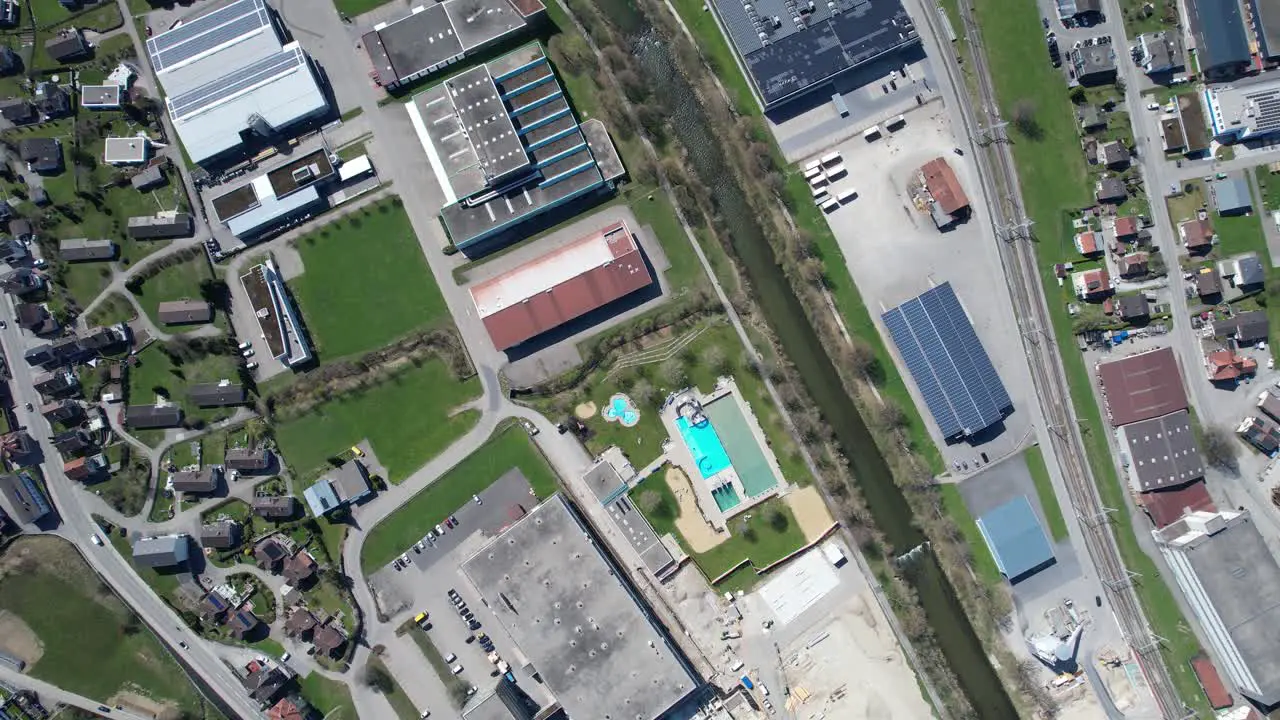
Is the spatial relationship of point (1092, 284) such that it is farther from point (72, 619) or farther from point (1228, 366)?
point (72, 619)

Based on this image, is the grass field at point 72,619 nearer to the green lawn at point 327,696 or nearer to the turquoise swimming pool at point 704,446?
the green lawn at point 327,696

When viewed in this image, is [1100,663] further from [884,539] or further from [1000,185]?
[1000,185]

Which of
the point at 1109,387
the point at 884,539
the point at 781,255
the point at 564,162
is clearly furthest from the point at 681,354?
the point at 1109,387

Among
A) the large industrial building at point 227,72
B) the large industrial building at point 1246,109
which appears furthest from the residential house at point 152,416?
the large industrial building at point 1246,109

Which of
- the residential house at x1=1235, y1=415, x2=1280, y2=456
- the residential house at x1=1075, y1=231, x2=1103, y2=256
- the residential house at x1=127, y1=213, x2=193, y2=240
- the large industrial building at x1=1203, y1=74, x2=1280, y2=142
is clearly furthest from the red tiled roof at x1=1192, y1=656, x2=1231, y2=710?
the residential house at x1=127, y1=213, x2=193, y2=240

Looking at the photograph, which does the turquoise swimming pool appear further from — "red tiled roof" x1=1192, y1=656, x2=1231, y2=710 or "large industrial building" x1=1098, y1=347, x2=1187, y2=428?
"red tiled roof" x1=1192, y1=656, x2=1231, y2=710

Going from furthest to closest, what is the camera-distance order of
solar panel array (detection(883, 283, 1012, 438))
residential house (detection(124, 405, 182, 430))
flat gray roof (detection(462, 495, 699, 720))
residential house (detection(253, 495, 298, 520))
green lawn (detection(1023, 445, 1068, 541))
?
green lawn (detection(1023, 445, 1068, 541)) < residential house (detection(124, 405, 182, 430)) < solar panel array (detection(883, 283, 1012, 438)) < residential house (detection(253, 495, 298, 520)) < flat gray roof (detection(462, 495, 699, 720))

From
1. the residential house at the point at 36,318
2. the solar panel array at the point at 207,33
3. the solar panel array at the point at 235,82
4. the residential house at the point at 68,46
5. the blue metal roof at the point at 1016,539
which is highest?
the residential house at the point at 68,46
